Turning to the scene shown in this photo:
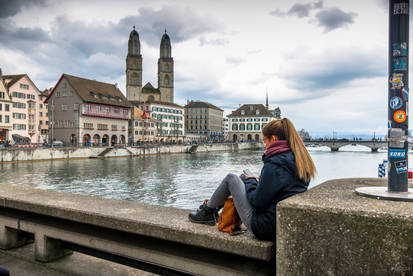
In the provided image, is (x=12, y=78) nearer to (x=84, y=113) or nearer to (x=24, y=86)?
(x=24, y=86)

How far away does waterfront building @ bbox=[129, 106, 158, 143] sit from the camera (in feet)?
247

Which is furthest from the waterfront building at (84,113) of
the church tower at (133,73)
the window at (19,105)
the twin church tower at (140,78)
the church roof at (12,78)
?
the twin church tower at (140,78)

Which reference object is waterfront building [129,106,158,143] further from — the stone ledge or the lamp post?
the lamp post

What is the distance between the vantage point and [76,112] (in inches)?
2239

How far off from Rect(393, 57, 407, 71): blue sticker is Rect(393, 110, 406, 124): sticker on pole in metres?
0.30

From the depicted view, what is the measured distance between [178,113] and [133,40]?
100ft

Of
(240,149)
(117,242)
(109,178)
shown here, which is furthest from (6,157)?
(240,149)

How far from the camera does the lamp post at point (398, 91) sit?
8.13 ft

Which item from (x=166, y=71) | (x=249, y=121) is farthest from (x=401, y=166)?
(x=166, y=71)

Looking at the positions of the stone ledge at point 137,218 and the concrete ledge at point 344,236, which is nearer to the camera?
the concrete ledge at point 344,236

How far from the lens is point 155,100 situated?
110 metres

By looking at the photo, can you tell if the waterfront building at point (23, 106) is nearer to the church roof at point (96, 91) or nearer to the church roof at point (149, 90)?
the church roof at point (96, 91)

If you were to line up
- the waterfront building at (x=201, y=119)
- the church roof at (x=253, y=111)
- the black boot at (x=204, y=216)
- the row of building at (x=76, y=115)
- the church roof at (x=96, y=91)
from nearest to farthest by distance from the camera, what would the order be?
the black boot at (x=204, y=216) → the row of building at (x=76, y=115) → the church roof at (x=96, y=91) → the church roof at (x=253, y=111) → the waterfront building at (x=201, y=119)

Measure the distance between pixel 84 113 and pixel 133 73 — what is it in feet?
185
